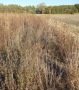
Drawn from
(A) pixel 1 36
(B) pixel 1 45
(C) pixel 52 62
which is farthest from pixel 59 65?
(A) pixel 1 36

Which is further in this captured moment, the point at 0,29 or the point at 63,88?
the point at 0,29

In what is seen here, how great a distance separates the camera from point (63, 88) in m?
4.83

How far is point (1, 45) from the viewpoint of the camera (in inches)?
249

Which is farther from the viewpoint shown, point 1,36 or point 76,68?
point 1,36

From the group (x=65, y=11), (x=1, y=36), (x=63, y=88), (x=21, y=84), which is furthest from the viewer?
(x=65, y=11)

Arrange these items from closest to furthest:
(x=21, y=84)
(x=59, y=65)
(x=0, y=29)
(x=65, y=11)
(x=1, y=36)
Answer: (x=21, y=84) < (x=59, y=65) < (x=1, y=36) < (x=0, y=29) < (x=65, y=11)

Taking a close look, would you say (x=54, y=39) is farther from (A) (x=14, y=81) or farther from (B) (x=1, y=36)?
(A) (x=14, y=81)

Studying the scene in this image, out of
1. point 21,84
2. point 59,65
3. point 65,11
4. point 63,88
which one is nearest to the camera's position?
point 21,84

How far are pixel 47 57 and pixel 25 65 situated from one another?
1151mm

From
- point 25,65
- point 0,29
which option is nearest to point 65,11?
point 0,29

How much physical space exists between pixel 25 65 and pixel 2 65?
60 cm

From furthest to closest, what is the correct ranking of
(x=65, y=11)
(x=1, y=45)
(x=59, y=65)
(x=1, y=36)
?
(x=65, y=11) < (x=1, y=36) < (x=1, y=45) < (x=59, y=65)

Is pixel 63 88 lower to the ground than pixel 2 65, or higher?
lower

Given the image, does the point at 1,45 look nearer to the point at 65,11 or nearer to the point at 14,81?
the point at 14,81
